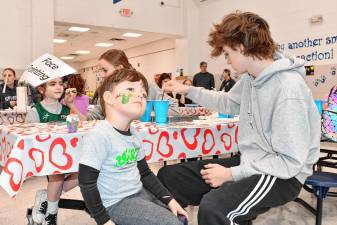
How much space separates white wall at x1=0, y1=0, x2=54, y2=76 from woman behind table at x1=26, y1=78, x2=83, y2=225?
242 inches

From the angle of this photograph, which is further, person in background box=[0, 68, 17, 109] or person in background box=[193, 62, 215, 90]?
person in background box=[193, 62, 215, 90]

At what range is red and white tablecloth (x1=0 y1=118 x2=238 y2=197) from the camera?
4.79 ft

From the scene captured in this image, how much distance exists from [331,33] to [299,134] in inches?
251

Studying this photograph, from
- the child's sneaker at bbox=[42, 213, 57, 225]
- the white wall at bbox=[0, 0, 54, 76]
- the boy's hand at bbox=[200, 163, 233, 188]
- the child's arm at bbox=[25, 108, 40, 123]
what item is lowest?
the child's sneaker at bbox=[42, 213, 57, 225]

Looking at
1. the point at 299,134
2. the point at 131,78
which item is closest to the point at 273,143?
the point at 299,134

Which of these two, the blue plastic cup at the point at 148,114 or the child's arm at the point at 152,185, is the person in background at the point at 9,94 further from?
the child's arm at the point at 152,185

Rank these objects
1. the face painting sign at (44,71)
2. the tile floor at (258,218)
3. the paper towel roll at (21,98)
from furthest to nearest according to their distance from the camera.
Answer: the paper towel roll at (21,98), the tile floor at (258,218), the face painting sign at (44,71)

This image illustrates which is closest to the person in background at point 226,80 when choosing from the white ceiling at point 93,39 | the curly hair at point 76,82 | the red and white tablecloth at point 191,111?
the white ceiling at point 93,39

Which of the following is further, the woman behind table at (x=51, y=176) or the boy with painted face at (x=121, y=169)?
the woman behind table at (x=51, y=176)

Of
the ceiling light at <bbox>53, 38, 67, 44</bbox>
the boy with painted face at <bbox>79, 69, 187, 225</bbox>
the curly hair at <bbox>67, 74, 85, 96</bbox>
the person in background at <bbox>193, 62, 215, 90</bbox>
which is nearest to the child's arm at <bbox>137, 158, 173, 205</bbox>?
the boy with painted face at <bbox>79, 69, 187, 225</bbox>

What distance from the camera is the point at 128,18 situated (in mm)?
9445

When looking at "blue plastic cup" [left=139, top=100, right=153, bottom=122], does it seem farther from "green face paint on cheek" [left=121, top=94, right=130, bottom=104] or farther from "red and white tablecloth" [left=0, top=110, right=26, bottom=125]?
"red and white tablecloth" [left=0, top=110, right=26, bottom=125]

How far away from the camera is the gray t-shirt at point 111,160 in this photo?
125cm

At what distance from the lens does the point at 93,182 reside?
1.22 m
